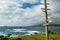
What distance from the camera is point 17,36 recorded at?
5747 centimetres

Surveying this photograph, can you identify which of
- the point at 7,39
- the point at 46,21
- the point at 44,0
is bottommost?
the point at 7,39

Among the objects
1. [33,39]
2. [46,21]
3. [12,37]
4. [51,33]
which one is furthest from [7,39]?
[46,21]

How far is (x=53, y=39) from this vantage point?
53750mm

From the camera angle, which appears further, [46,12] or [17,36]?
[17,36]

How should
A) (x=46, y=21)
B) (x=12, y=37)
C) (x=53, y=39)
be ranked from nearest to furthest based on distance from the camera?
1. (x=46, y=21)
2. (x=53, y=39)
3. (x=12, y=37)

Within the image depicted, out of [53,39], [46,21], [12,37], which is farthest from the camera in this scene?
[12,37]

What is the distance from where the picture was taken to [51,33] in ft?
189

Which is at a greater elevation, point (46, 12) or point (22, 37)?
point (46, 12)

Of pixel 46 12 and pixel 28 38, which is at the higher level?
pixel 46 12

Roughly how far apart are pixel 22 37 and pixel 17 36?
4.32ft

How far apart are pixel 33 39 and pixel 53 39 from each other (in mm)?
4236

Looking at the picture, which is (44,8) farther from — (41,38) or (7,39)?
(7,39)

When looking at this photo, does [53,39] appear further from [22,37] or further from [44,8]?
[44,8]

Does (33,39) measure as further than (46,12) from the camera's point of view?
Yes
